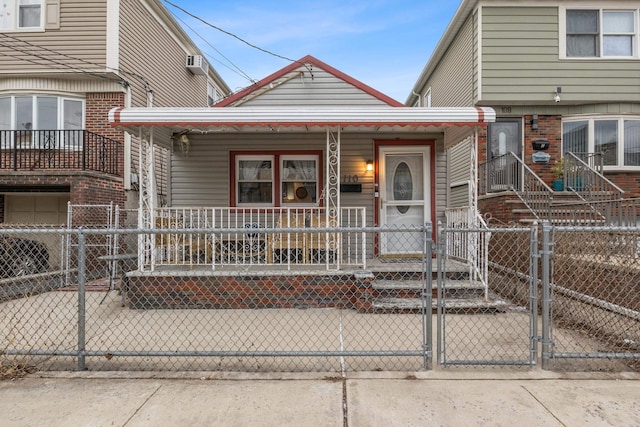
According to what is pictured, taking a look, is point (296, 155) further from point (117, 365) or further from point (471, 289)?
point (117, 365)

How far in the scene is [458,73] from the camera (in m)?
11.6

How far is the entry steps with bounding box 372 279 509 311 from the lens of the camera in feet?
18.5

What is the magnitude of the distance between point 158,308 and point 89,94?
7.49 metres

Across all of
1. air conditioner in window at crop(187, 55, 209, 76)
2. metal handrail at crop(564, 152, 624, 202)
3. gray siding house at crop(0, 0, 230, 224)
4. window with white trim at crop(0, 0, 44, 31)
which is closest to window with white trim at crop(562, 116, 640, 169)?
metal handrail at crop(564, 152, 624, 202)

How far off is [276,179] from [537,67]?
7055mm

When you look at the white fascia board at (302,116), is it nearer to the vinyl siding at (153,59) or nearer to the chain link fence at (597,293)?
the chain link fence at (597,293)

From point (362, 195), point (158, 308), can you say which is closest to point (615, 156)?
point (362, 195)

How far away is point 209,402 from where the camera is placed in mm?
3109

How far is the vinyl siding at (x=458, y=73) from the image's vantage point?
10617mm

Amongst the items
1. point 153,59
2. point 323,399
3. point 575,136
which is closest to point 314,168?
point 323,399

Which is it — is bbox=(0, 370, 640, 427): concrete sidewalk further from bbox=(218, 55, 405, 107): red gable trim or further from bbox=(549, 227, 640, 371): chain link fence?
bbox=(218, 55, 405, 107): red gable trim

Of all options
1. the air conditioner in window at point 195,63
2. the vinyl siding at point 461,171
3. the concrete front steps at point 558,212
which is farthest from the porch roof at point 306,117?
the air conditioner in window at point 195,63

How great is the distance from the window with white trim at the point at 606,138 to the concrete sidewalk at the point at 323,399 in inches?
324

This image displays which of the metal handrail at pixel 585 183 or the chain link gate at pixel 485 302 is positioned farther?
the metal handrail at pixel 585 183
